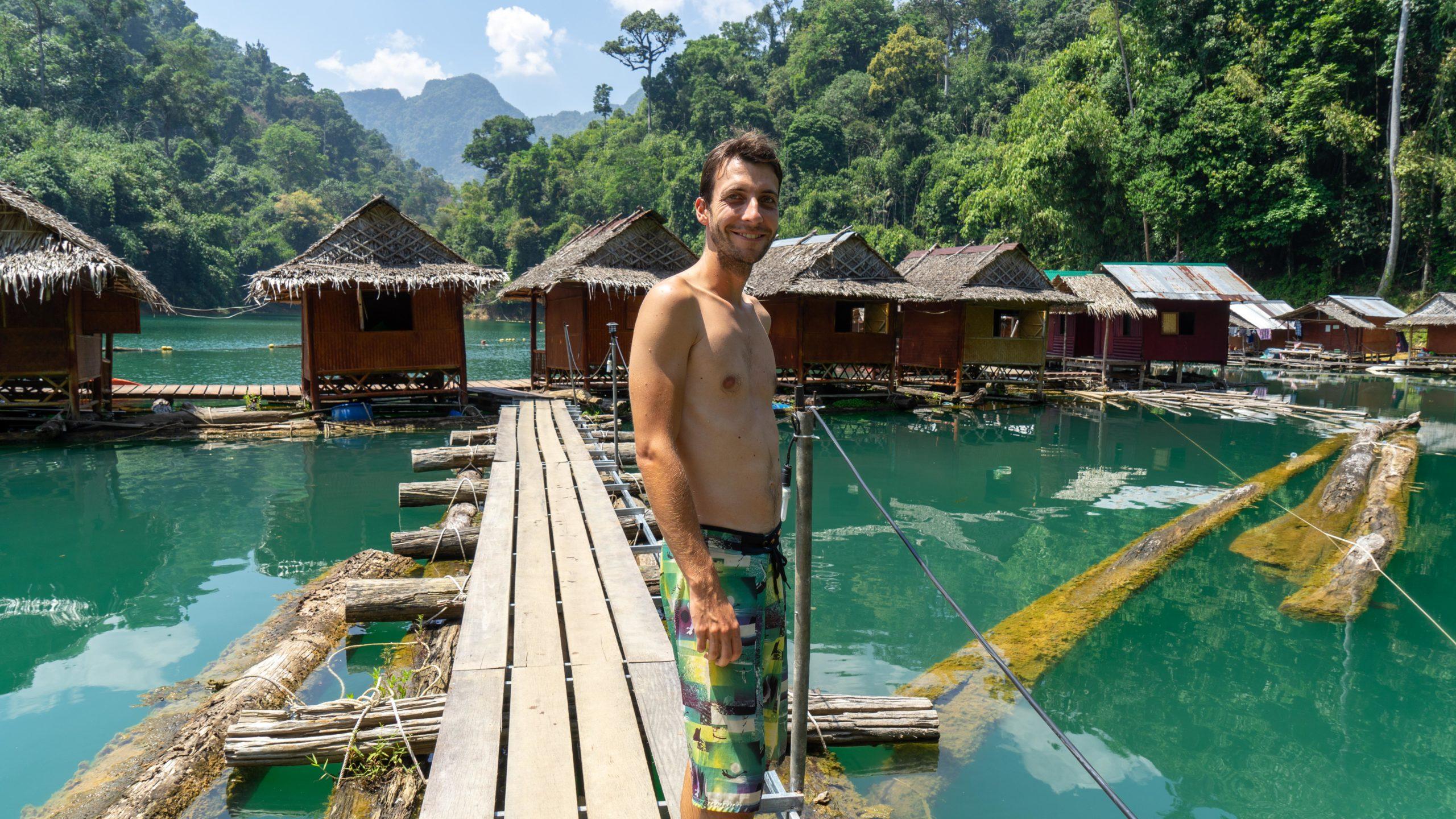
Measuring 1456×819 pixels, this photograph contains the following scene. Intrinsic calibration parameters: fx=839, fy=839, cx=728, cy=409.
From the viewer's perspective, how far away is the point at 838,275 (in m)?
17.9

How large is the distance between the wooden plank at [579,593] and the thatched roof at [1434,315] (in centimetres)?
3135

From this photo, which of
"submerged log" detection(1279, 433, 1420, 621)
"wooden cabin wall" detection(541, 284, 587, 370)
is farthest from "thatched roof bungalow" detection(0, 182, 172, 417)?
"submerged log" detection(1279, 433, 1420, 621)

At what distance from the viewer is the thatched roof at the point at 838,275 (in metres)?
17.1

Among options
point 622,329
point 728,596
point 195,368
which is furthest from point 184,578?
point 195,368

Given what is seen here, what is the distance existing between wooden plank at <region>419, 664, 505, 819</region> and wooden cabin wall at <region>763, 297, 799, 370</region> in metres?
15.3

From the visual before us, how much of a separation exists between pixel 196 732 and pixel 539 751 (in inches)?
86.6

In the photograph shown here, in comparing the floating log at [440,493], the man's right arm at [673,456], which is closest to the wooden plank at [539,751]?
the man's right arm at [673,456]

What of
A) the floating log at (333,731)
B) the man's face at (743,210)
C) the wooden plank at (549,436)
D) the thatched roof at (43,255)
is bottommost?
the floating log at (333,731)

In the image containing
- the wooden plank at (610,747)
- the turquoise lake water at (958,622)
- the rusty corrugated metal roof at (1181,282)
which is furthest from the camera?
the rusty corrugated metal roof at (1181,282)

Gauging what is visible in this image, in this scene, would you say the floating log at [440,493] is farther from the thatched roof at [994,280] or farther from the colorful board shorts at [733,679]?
the thatched roof at [994,280]

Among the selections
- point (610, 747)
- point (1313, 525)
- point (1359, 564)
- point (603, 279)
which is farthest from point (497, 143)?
point (610, 747)

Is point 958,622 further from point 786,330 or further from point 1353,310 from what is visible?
point 1353,310

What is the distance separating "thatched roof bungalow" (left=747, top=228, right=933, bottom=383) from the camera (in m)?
17.5

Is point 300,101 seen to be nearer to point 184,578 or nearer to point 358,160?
point 358,160
